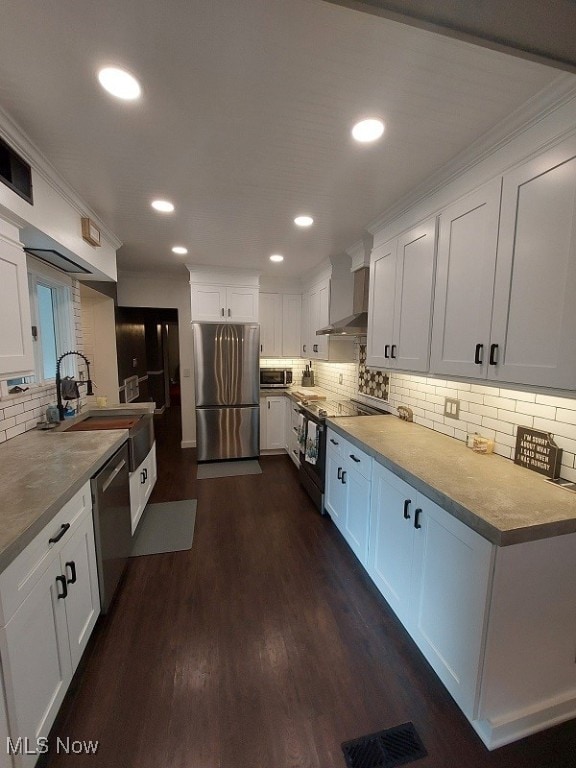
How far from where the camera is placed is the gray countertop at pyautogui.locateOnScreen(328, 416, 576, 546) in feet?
3.63

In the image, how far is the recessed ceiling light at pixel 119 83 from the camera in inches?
44.1

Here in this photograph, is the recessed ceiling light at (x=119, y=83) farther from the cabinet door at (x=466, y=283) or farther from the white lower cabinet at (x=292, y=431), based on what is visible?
the white lower cabinet at (x=292, y=431)

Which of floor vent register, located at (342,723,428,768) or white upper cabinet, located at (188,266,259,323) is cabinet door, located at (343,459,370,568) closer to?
floor vent register, located at (342,723,428,768)

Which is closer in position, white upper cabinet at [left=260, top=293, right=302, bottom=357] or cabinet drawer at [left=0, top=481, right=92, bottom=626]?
cabinet drawer at [left=0, top=481, right=92, bottom=626]

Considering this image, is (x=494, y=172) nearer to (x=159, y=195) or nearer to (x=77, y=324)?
(x=159, y=195)

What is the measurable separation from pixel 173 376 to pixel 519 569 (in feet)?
27.5

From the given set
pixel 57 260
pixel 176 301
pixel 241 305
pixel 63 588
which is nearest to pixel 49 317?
pixel 57 260

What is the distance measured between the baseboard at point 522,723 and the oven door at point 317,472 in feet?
5.65

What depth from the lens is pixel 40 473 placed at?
1469 millimetres

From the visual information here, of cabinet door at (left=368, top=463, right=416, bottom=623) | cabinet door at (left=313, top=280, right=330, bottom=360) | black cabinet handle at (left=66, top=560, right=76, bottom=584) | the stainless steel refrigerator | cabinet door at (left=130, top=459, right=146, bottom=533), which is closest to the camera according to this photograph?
→ black cabinet handle at (left=66, top=560, right=76, bottom=584)

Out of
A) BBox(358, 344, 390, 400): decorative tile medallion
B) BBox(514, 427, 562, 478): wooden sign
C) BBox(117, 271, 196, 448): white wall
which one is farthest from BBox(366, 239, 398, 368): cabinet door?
BBox(117, 271, 196, 448): white wall

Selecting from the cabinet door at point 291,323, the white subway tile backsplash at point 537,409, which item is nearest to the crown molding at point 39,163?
the cabinet door at point 291,323

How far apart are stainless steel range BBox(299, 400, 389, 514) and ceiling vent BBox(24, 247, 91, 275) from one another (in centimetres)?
230

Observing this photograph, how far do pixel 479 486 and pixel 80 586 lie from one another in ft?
6.24
